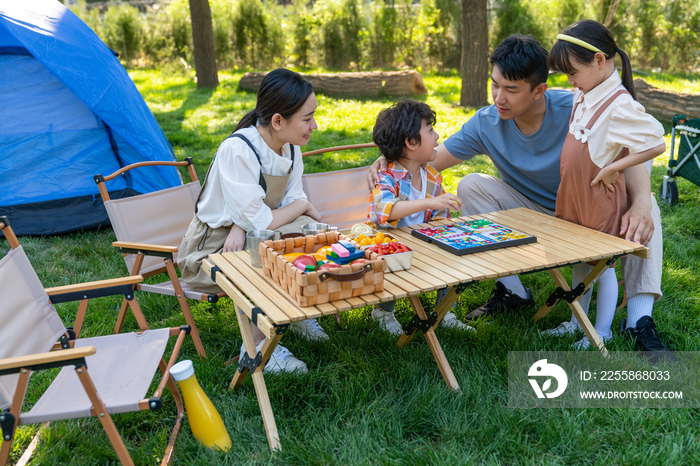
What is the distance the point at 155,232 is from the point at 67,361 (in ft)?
5.03

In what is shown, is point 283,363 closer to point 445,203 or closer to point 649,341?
point 445,203

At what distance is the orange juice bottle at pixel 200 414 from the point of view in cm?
216

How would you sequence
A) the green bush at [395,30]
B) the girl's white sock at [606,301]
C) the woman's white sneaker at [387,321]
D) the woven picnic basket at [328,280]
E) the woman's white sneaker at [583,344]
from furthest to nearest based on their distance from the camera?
the green bush at [395,30], the woman's white sneaker at [387,321], the girl's white sock at [606,301], the woman's white sneaker at [583,344], the woven picnic basket at [328,280]

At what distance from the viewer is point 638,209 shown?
264 centimetres

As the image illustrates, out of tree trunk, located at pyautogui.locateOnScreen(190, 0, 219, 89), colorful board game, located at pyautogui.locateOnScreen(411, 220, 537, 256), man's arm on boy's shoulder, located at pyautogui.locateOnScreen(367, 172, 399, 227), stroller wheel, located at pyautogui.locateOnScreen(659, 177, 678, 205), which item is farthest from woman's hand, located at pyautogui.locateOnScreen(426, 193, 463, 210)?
tree trunk, located at pyautogui.locateOnScreen(190, 0, 219, 89)

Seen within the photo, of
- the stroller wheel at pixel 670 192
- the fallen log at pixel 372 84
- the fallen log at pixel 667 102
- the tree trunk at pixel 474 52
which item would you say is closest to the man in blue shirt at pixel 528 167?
the stroller wheel at pixel 670 192

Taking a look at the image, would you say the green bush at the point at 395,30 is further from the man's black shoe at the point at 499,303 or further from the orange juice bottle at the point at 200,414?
the orange juice bottle at the point at 200,414

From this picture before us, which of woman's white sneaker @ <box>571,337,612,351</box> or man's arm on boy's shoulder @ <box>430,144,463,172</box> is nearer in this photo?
woman's white sneaker @ <box>571,337,612,351</box>

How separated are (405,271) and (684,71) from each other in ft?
43.5

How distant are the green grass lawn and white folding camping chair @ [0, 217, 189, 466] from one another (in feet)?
0.93

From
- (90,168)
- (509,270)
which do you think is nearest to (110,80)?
(90,168)

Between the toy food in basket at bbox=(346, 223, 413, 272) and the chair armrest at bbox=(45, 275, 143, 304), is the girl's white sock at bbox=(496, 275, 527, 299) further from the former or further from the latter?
the chair armrest at bbox=(45, 275, 143, 304)

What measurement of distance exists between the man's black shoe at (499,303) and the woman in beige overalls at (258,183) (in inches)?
36.7

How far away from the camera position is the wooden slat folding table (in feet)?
6.44
